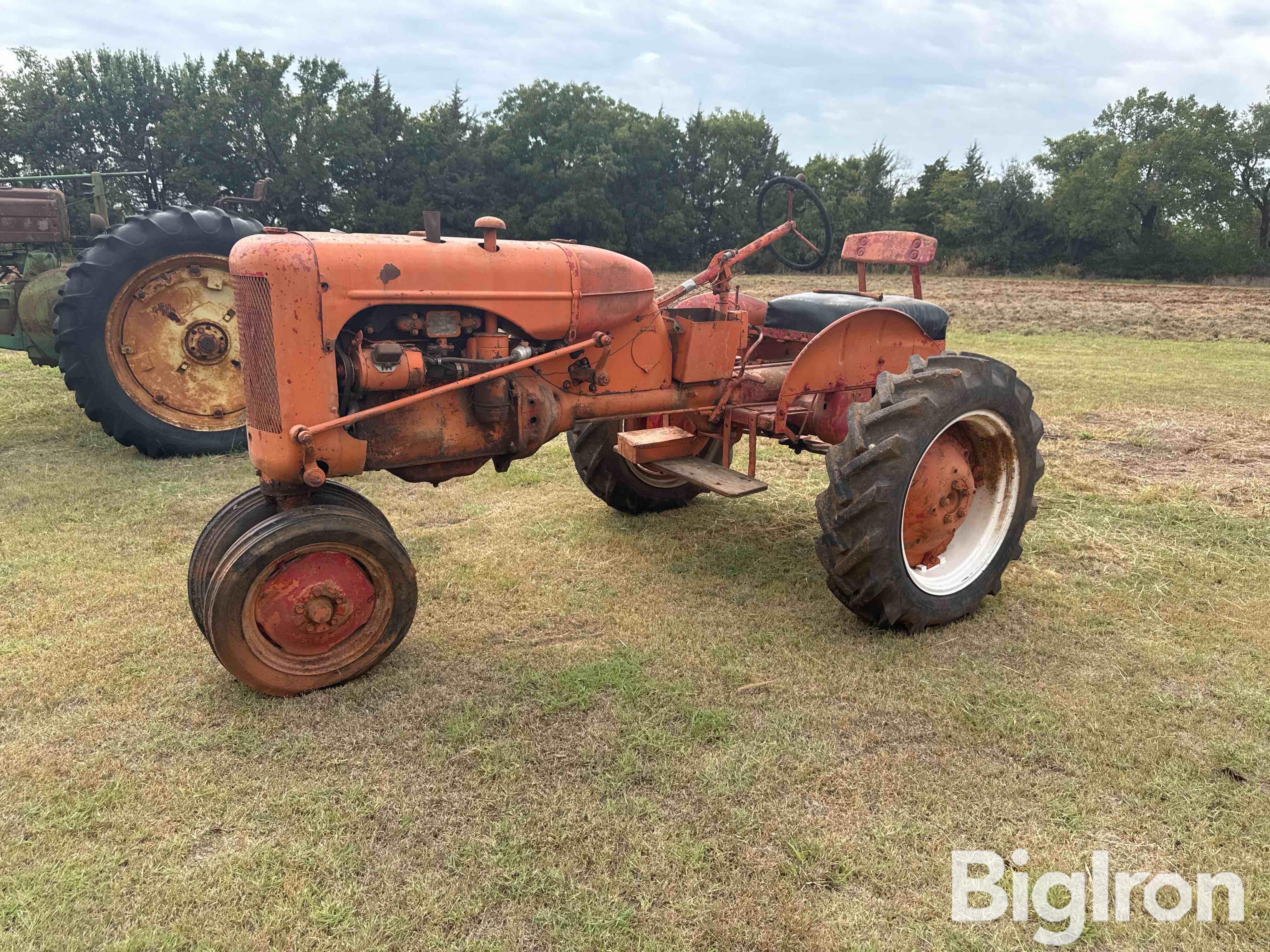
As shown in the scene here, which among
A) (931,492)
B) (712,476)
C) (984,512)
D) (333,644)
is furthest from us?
(712,476)

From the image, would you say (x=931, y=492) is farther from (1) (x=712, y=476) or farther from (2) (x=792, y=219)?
(2) (x=792, y=219)

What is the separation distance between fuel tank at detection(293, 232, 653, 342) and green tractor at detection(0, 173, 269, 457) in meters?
3.29

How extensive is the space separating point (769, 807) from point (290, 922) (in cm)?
126

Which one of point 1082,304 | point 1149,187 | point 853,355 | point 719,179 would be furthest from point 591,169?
point 853,355

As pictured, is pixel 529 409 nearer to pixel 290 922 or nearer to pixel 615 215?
pixel 290 922

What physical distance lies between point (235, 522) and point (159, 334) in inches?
151

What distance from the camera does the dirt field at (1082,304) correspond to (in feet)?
47.8

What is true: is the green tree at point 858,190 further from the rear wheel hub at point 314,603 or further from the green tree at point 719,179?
the rear wheel hub at point 314,603

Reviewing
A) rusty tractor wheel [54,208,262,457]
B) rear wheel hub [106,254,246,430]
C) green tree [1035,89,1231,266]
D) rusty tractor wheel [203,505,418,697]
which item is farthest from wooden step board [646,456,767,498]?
green tree [1035,89,1231,266]

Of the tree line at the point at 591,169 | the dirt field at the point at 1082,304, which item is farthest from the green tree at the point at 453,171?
the dirt field at the point at 1082,304

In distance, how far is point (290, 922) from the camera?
192 centimetres

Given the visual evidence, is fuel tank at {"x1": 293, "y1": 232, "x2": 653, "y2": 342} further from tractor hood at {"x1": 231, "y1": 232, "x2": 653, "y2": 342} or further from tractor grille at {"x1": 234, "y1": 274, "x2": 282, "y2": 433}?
tractor grille at {"x1": 234, "y1": 274, "x2": 282, "y2": 433}

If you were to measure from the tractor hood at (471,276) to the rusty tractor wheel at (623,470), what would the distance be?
3.66ft

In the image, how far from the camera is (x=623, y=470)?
4.61 m
